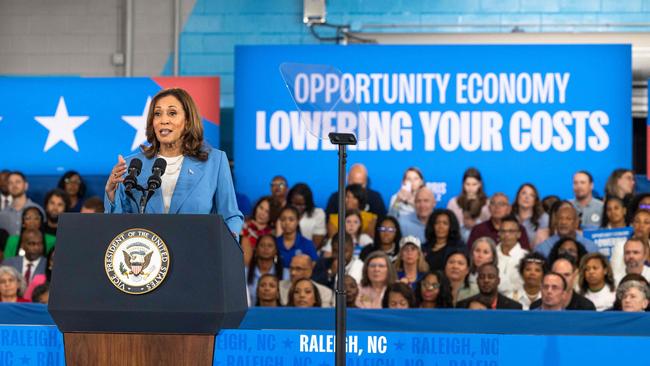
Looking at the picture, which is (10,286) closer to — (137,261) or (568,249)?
(568,249)

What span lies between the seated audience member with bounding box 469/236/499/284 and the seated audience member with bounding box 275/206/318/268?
1240 mm

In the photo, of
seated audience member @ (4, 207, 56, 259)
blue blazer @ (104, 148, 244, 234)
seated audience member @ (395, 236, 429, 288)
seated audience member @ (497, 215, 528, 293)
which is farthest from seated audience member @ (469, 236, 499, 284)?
blue blazer @ (104, 148, 244, 234)

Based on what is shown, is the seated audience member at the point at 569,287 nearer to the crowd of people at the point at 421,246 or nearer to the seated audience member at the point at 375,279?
the crowd of people at the point at 421,246

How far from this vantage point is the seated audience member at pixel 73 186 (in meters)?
9.18

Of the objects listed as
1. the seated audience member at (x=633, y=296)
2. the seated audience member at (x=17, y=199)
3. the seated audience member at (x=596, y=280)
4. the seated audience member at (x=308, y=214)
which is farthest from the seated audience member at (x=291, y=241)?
the seated audience member at (x=633, y=296)

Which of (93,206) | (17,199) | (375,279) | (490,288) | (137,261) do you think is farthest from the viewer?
(17,199)

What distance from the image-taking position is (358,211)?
8344 millimetres

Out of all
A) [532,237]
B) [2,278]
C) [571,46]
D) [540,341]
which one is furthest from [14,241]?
[540,341]

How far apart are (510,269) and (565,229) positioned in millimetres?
613

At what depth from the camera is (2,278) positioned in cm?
755

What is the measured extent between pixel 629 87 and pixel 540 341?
19.2 ft

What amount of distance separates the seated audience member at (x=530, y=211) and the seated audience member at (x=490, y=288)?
3.15 feet

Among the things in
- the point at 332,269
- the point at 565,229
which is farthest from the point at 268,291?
the point at 565,229

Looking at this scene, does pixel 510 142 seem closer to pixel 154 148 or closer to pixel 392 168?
pixel 392 168
